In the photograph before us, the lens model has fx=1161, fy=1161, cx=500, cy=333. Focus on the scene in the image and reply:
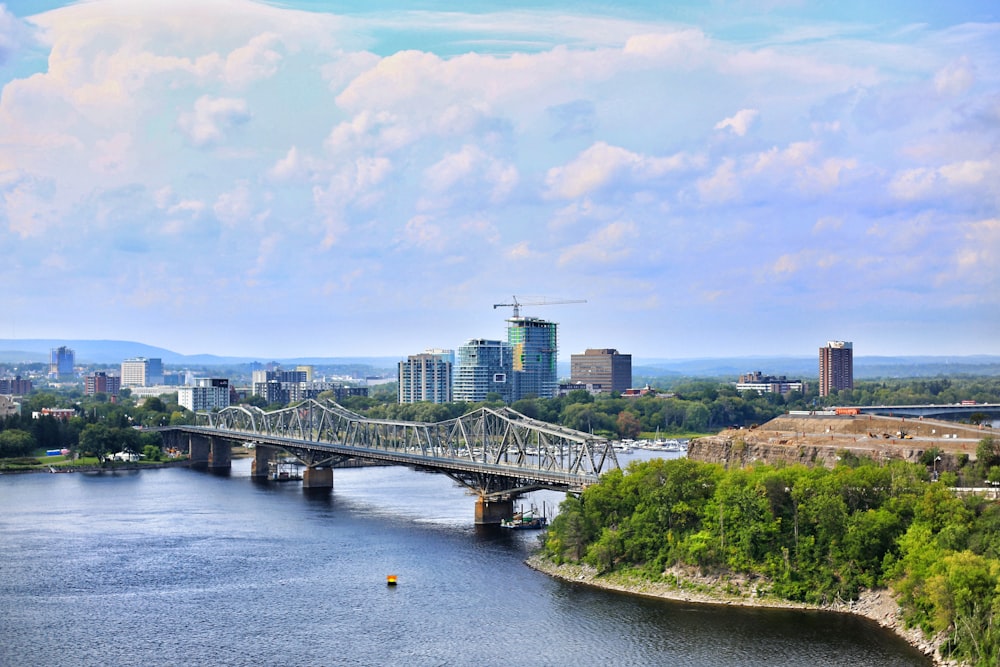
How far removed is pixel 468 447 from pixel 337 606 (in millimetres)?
33412

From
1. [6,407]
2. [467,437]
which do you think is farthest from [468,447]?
[6,407]

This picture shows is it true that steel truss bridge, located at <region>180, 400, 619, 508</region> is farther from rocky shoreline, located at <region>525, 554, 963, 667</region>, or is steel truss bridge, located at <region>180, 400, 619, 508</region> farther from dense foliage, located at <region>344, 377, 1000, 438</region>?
dense foliage, located at <region>344, 377, 1000, 438</region>

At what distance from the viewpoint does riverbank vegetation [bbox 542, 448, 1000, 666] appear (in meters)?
42.3

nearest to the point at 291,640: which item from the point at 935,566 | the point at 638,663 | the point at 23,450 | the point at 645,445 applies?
the point at 638,663

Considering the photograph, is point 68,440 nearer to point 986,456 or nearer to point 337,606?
point 337,606

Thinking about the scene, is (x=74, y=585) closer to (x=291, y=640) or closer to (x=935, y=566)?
(x=291, y=640)

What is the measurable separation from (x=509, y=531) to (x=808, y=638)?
98.8ft

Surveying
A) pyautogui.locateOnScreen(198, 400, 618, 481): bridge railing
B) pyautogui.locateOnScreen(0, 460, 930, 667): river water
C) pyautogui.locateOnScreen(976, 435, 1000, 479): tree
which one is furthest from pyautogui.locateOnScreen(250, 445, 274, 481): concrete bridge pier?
pyautogui.locateOnScreen(976, 435, 1000, 479): tree

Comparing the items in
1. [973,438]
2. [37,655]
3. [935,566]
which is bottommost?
[37,655]

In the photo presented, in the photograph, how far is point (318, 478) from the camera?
4058 inches

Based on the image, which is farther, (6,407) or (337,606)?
(6,407)

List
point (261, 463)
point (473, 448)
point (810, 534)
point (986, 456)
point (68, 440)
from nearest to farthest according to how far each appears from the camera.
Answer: point (810, 534), point (986, 456), point (473, 448), point (261, 463), point (68, 440)

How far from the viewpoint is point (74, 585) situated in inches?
2207

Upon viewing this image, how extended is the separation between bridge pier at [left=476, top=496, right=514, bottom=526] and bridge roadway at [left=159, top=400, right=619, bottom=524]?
7 centimetres
